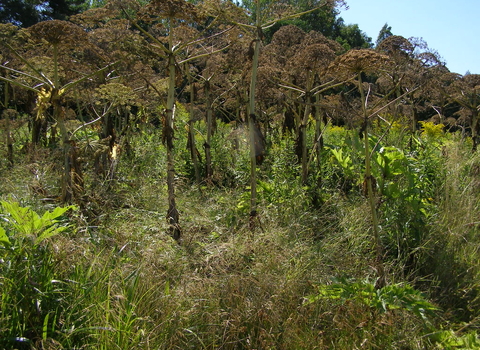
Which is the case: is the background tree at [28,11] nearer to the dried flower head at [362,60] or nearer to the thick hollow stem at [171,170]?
the thick hollow stem at [171,170]

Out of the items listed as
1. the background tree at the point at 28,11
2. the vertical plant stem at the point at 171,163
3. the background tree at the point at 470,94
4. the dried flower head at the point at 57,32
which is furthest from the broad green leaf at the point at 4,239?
the background tree at the point at 28,11

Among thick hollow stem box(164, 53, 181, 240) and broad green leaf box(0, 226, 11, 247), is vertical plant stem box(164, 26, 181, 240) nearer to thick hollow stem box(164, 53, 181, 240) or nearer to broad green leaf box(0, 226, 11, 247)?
thick hollow stem box(164, 53, 181, 240)

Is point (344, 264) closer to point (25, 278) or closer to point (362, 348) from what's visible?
point (362, 348)

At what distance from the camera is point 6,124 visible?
661 cm

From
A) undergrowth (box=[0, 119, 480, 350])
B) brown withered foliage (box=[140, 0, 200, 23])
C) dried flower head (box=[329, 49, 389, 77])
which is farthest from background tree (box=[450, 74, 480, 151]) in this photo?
brown withered foliage (box=[140, 0, 200, 23])

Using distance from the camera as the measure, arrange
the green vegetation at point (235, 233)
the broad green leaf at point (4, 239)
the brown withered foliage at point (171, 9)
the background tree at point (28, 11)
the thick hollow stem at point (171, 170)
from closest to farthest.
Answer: the broad green leaf at point (4, 239)
the green vegetation at point (235, 233)
the brown withered foliage at point (171, 9)
the thick hollow stem at point (171, 170)
the background tree at point (28, 11)

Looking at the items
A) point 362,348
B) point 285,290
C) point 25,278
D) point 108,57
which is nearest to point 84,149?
point 108,57

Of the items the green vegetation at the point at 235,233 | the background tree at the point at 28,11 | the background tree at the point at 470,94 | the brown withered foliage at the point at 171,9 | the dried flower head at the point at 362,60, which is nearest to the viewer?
the green vegetation at the point at 235,233

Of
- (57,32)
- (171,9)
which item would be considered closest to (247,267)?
(171,9)

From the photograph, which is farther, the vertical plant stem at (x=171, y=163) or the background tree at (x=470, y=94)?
the background tree at (x=470, y=94)

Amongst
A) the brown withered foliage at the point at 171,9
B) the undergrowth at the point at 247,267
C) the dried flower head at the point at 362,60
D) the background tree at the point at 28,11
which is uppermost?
the background tree at the point at 28,11

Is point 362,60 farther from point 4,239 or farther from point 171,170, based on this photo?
point 4,239

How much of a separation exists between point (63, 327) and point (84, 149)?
2630 millimetres

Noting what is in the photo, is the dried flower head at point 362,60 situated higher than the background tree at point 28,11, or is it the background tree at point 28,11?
the background tree at point 28,11
